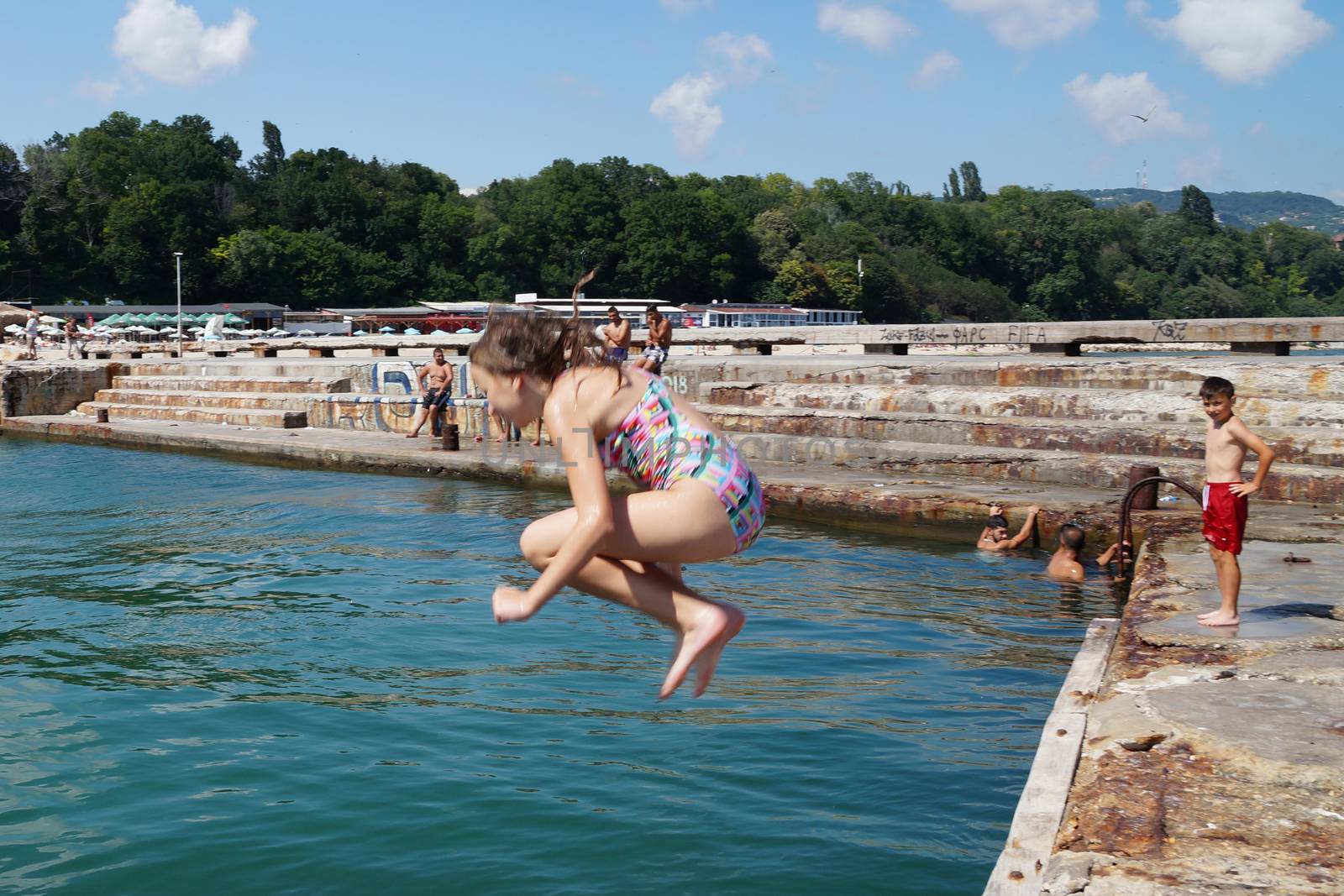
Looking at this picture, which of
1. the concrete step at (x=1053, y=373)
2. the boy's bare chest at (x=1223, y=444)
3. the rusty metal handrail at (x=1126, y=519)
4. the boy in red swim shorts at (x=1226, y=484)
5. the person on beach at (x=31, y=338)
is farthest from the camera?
the person on beach at (x=31, y=338)

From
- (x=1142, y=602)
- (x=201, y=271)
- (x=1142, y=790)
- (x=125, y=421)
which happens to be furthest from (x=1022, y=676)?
(x=201, y=271)

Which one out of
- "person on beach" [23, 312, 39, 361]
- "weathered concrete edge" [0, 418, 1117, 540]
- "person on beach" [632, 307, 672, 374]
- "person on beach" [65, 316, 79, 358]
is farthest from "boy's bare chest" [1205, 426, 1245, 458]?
"person on beach" [65, 316, 79, 358]

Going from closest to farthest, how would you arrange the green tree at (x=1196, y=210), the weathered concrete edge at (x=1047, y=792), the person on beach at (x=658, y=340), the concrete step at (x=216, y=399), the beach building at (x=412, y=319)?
the weathered concrete edge at (x=1047, y=792) < the person on beach at (x=658, y=340) < the concrete step at (x=216, y=399) < the beach building at (x=412, y=319) < the green tree at (x=1196, y=210)

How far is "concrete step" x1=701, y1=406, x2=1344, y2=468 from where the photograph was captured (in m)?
13.7

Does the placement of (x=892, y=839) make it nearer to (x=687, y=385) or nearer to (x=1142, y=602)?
(x=1142, y=602)

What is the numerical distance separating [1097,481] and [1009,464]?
106 cm

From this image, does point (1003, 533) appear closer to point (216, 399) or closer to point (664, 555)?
point (664, 555)

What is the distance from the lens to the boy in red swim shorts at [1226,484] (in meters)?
7.48

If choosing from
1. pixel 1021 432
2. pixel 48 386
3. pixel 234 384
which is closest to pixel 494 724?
pixel 1021 432

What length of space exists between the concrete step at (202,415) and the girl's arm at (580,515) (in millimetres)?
21669

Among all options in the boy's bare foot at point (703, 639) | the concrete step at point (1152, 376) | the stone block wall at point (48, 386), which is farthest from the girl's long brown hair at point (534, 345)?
the stone block wall at point (48, 386)

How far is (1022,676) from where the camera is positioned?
8.96 metres

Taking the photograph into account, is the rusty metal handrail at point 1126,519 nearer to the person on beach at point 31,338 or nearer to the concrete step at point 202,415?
the concrete step at point 202,415

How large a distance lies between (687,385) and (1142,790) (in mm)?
16300
